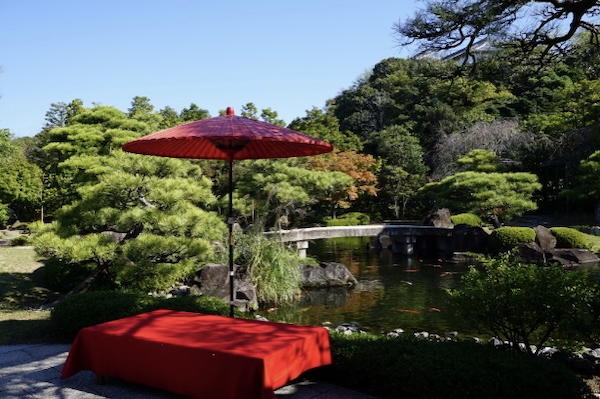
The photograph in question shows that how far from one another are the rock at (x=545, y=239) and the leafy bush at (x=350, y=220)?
7853mm

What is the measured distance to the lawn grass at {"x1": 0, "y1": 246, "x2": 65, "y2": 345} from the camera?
5089mm

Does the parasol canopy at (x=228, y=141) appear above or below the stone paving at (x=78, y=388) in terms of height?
above

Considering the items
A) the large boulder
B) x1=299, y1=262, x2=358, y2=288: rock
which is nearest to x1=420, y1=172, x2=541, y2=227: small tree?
x1=299, y1=262, x2=358, y2=288: rock

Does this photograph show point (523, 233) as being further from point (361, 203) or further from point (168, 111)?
point (168, 111)

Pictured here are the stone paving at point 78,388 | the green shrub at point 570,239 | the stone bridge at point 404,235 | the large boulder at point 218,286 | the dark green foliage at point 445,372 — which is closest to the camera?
the dark green foliage at point 445,372

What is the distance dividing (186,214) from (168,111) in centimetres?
2036

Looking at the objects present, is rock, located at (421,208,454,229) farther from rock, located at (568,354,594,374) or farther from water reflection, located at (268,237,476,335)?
rock, located at (568,354,594,374)

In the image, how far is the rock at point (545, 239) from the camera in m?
13.8

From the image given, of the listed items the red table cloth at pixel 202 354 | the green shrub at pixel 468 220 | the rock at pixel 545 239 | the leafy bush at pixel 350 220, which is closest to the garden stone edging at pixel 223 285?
the red table cloth at pixel 202 354

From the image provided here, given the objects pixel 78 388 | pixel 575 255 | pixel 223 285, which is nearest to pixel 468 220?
pixel 575 255

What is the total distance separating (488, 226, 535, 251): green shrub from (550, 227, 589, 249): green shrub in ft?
2.39

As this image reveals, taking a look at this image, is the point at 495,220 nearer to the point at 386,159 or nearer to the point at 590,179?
the point at 590,179

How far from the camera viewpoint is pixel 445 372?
289 centimetres

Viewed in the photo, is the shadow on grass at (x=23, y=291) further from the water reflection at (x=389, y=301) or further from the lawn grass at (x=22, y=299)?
the water reflection at (x=389, y=301)
